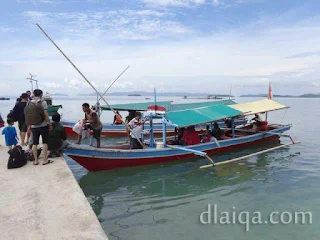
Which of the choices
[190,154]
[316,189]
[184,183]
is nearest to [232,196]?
[184,183]

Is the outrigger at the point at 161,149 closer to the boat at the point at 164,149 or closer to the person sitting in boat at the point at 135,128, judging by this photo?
the boat at the point at 164,149

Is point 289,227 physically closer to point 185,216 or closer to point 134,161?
point 185,216

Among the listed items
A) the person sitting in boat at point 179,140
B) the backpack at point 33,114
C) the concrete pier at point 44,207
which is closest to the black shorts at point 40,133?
the backpack at point 33,114

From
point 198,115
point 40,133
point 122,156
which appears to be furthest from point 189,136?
point 40,133

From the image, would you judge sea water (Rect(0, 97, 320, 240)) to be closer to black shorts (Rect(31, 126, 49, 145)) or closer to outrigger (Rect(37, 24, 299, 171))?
outrigger (Rect(37, 24, 299, 171))

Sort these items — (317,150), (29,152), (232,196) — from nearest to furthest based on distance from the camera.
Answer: (29,152), (232,196), (317,150)

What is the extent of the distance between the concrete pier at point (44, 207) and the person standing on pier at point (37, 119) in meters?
0.61

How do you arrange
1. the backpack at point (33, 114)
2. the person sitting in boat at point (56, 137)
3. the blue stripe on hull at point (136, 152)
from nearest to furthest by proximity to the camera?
the backpack at point (33, 114)
the person sitting in boat at point (56, 137)
the blue stripe on hull at point (136, 152)

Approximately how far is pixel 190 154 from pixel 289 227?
5562mm

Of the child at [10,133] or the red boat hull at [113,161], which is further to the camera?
the red boat hull at [113,161]

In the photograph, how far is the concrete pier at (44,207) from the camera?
3889 mm

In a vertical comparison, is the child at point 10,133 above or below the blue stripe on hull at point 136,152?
above

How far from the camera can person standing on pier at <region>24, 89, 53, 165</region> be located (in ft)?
21.7

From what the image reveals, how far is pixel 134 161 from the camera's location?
10.1 m
